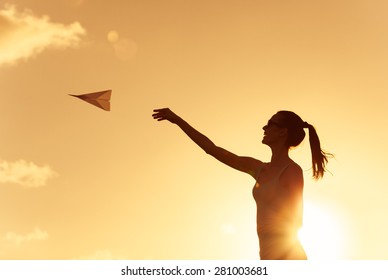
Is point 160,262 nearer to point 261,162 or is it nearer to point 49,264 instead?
point 49,264

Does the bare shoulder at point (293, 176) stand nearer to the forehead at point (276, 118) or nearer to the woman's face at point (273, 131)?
the woman's face at point (273, 131)

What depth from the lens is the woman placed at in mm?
4980

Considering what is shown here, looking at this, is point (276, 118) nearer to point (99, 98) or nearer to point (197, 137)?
point (197, 137)

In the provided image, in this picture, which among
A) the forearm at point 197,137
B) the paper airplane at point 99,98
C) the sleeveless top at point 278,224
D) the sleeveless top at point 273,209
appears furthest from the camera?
the paper airplane at point 99,98

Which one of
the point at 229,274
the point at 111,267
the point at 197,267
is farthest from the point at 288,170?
the point at 111,267

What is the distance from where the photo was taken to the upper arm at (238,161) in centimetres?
560

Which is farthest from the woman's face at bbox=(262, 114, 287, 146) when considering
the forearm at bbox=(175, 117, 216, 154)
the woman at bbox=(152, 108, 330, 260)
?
the forearm at bbox=(175, 117, 216, 154)

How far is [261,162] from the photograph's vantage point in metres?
5.59

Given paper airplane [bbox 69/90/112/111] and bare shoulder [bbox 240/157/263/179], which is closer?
bare shoulder [bbox 240/157/263/179]

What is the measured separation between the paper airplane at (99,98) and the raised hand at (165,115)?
3.56ft

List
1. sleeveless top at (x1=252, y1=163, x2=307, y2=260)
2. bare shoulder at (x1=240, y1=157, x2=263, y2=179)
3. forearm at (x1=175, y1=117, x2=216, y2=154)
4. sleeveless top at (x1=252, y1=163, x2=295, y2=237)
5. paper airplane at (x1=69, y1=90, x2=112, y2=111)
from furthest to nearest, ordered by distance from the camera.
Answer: paper airplane at (x1=69, y1=90, x2=112, y2=111), forearm at (x1=175, y1=117, x2=216, y2=154), bare shoulder at (x1=240, y1=157, x2=263, y2=179), sleeveless top at (x1=252, y1=163, x2=295, y2=237), sleeveless top at (x1=252, y1=163, x2=307, y2=260)

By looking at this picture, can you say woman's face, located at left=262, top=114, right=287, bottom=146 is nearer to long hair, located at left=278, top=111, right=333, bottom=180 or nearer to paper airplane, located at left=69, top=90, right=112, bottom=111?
long hair, located at left=278, top=111, right=333, bottom=180

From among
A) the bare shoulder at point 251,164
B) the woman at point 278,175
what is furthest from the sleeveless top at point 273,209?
the bare shoulder at point 251,164

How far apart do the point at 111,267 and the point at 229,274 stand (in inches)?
76.1
